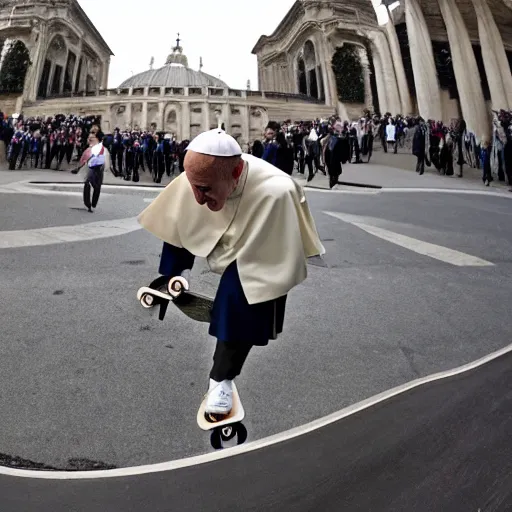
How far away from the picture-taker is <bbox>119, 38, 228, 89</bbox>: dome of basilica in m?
51.0

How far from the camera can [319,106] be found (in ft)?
97.9

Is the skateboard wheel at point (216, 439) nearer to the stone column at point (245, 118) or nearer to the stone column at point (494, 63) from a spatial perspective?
the stone column at point (494, 63)

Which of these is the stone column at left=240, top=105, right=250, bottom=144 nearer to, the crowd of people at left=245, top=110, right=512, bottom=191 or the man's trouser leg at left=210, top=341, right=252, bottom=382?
the crowd of people at left=245, top=110, right=512, bottom=191

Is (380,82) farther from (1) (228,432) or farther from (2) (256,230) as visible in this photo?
(1) (228,432)

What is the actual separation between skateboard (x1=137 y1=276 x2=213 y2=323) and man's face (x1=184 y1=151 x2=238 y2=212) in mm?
406

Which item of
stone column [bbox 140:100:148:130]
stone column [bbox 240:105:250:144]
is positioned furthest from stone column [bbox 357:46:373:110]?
stone column [bbox 140:100:148:130]

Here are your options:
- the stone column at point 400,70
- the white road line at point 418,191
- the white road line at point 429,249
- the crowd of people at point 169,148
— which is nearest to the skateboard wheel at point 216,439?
the white road line at point 429,249

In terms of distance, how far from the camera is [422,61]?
23344 millimetres

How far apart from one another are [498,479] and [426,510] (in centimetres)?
37

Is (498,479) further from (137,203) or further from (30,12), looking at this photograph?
(30,12)

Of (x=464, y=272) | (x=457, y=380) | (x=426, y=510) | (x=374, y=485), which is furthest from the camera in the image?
(x=464, y=272)

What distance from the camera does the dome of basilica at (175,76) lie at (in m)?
51.0

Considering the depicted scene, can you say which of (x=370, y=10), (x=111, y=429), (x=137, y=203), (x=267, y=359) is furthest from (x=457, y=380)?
(x=370, y=10)

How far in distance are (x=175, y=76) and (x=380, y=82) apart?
101ft
